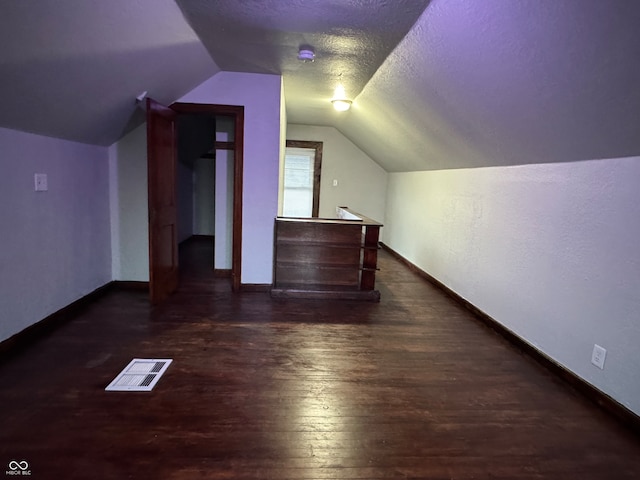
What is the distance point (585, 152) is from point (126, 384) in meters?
3.09

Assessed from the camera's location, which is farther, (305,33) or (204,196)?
(204,196)

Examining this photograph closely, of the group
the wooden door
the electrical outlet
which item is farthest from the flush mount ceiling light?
the electrical outlet

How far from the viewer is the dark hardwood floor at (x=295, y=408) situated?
Answer: 1.67m

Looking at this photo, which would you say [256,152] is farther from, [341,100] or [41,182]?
[41,182]

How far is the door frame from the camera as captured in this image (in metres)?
3.84

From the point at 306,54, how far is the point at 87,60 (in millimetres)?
1568

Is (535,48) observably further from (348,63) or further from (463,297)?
(463,297)

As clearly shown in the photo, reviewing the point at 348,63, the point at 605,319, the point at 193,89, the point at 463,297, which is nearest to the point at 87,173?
the point at 193,89

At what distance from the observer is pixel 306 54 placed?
120 inches

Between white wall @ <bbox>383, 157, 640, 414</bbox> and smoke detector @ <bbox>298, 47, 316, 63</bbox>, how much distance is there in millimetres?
1908

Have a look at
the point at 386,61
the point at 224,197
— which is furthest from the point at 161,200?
the point at 386,61

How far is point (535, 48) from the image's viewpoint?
1932 mm

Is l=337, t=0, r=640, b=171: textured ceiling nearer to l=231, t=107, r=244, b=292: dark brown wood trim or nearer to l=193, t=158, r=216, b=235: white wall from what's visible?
l=231, t=107, r=244, b=292: dark brown wood trim

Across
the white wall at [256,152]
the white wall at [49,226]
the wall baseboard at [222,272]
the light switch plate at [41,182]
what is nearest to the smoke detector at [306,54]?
the white wall at [256,152]
